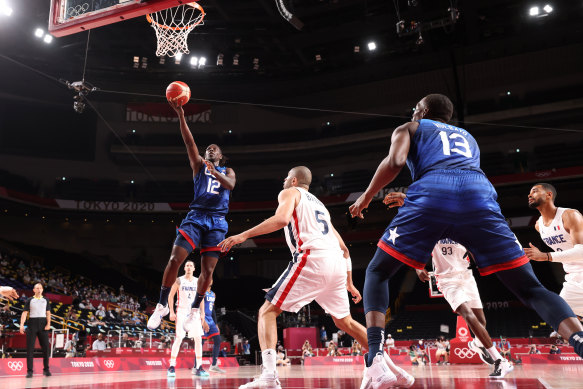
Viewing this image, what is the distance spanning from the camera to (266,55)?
25.2 metres

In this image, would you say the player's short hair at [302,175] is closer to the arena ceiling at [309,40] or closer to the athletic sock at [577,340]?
the athletic sock at [577,340]

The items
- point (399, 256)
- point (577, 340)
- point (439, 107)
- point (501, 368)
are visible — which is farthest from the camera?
point (501, 368)

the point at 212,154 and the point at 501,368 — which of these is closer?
the point at 501,368

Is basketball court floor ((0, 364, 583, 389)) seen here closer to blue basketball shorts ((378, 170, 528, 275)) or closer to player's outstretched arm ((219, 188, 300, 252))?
blue basketball shorts ((378, 170, 528, 275))

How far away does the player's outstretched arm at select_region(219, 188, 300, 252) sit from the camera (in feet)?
12.2

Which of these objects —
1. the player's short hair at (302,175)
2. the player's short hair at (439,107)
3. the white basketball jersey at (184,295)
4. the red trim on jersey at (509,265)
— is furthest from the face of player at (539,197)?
the white basketball jersey at (184,295)

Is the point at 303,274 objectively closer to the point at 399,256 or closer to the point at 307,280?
the point at 307,280

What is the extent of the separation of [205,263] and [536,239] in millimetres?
25037

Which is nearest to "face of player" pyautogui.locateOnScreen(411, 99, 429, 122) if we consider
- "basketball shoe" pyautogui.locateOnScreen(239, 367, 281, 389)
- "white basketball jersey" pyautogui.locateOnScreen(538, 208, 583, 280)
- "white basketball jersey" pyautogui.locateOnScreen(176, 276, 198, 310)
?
"basketball shoe" pyautogui.locateOnScreen(239, 367, 281, 389)

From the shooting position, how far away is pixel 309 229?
4297 millimetres

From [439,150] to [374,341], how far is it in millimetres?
1343

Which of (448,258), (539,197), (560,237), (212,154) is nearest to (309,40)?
(212,154)

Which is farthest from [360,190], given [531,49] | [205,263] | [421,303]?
[205,263]

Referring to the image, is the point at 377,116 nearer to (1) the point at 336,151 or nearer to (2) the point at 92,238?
(1) the point at 336,151
